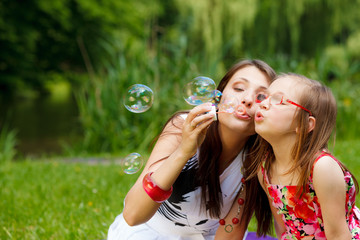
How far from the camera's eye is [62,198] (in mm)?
3611

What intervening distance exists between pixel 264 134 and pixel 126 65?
17.0 ft

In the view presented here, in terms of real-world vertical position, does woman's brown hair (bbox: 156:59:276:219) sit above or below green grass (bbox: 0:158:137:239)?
above

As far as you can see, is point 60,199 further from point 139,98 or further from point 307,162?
point 307,162

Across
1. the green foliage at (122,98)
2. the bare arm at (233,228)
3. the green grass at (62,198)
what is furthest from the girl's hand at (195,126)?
the green foliage at (122,98)

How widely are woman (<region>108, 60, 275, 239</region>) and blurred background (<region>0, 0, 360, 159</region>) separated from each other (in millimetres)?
1002

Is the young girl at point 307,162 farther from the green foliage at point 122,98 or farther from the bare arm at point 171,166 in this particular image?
the green foliage at point 122,98

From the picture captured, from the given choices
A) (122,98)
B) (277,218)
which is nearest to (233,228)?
(277,218)

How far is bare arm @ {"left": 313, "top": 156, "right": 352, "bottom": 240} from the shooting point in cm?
160

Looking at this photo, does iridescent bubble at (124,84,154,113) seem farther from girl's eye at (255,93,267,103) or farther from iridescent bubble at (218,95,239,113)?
girl's eye at (255,93,267,103)

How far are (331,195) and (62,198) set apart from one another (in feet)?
8.61

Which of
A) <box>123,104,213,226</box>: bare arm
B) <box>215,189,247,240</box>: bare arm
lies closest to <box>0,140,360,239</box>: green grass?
<box>215,189,247,240</box>: bare arm

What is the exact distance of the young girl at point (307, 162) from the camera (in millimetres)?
1616

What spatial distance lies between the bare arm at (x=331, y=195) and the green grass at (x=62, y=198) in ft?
4.59

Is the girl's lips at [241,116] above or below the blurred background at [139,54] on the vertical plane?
above
